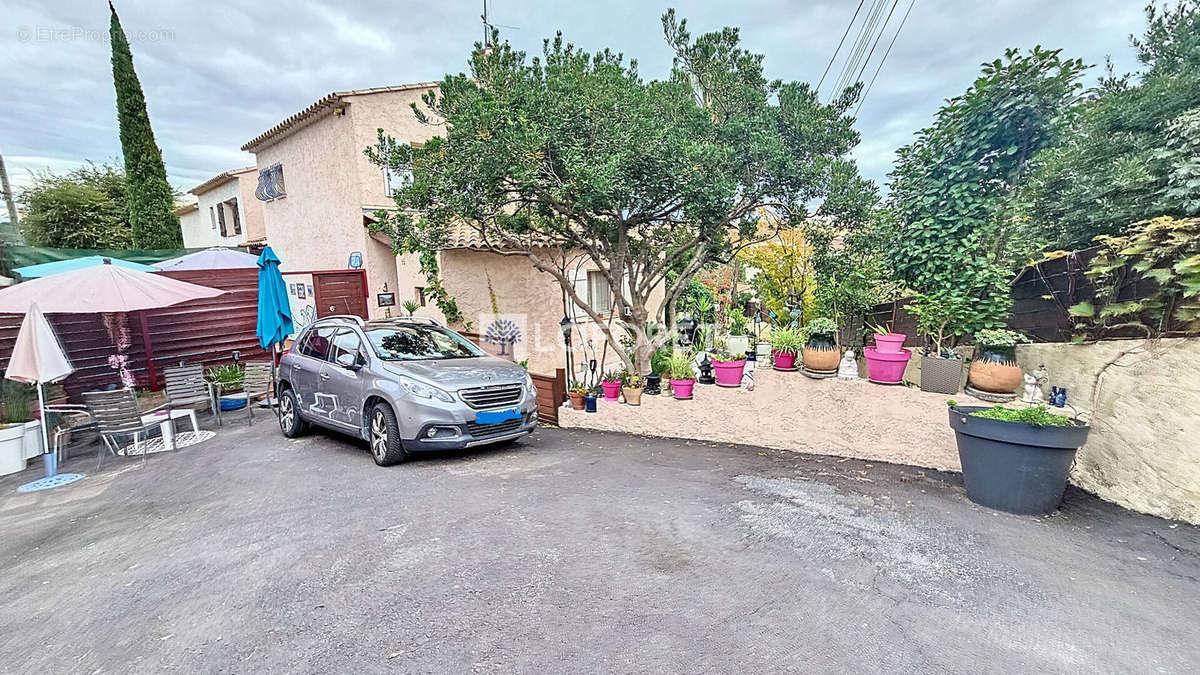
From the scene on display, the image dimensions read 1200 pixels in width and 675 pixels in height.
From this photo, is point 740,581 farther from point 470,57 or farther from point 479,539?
point 470,57

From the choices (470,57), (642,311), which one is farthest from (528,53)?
(642,311)

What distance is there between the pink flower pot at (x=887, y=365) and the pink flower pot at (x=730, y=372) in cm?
154

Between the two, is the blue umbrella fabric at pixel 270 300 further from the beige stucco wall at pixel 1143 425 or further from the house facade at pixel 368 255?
the beige stucco wall at pixel 1143 425

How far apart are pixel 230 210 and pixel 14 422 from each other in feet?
51.7

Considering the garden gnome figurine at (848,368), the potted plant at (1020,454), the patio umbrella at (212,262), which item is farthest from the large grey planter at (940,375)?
the patio umbrella at (212,262)

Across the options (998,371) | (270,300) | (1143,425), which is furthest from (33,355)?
(1143,425)

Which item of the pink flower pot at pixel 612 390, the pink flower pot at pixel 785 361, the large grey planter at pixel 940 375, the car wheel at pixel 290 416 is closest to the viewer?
the large grey planter at pixel 940 375

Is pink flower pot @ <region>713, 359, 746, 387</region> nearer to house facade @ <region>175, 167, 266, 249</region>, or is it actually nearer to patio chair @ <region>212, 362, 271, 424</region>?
patio chair @ <region>212, 362, 271, 424</region>

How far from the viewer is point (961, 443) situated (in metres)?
4.23

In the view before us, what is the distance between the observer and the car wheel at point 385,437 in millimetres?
5648

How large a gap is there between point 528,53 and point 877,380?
5962 millimetres

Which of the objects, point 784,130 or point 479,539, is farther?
point 784,130

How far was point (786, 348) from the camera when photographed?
6.32 metres

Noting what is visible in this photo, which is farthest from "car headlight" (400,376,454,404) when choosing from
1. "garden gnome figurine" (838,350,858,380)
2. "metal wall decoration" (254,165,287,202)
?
"metal wall decoration" (254,165,287,202)
